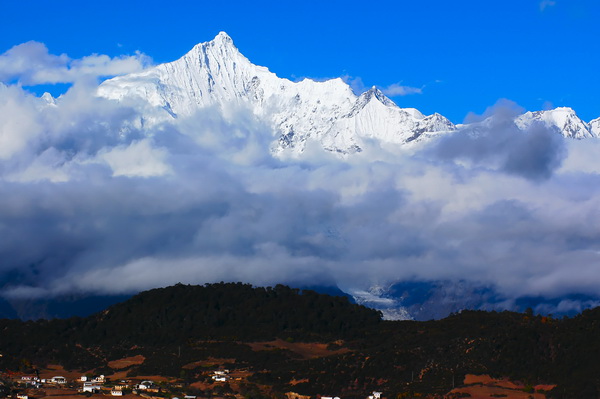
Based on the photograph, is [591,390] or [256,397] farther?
[256,397]

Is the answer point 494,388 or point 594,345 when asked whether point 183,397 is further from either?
point 594,345

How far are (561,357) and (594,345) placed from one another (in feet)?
20.9

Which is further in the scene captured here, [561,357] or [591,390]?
[561,357]

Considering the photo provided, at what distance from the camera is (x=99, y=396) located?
19500 cm

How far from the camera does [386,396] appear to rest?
191 meters

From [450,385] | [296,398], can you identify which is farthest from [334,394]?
[450,385]

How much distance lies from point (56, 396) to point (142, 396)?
1512cm

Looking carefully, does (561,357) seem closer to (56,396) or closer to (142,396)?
(142,396)

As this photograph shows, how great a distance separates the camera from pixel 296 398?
652 ft

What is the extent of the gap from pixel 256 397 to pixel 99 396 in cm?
2826

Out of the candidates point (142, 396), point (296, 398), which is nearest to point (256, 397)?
point (296, 398)

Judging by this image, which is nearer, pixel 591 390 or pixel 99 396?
pixel 591 390

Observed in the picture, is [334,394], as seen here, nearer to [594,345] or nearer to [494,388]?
[494,388]

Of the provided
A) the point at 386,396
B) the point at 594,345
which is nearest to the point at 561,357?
the point at 594,345
